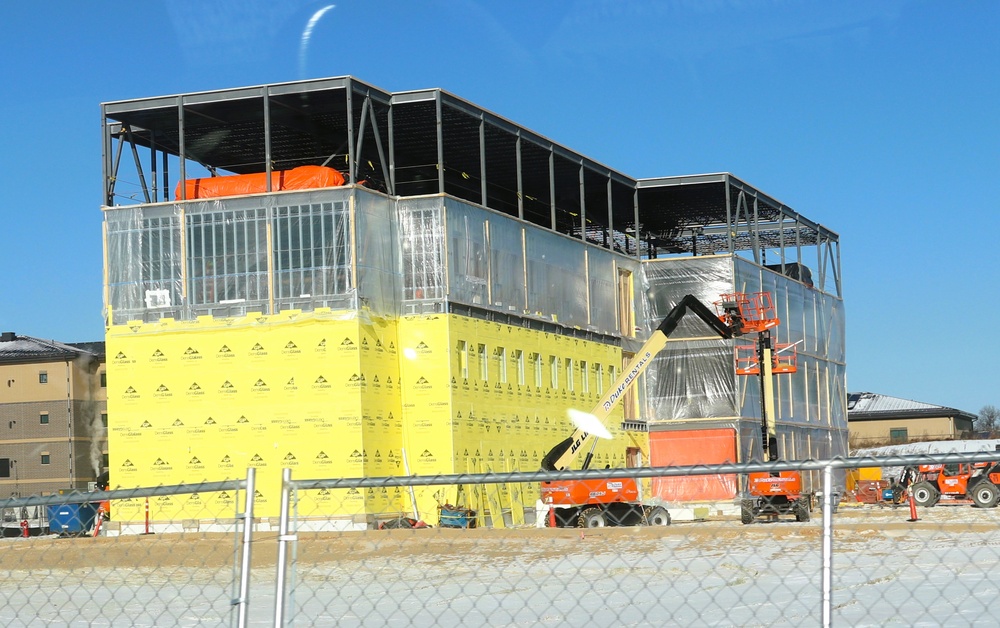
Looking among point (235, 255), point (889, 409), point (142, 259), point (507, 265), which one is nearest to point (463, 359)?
point (507, 265)

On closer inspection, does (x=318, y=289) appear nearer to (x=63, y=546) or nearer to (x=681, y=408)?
(x=63, y=546)

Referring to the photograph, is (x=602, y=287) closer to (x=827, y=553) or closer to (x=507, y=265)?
(x=507, y=265)

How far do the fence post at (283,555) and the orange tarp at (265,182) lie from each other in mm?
32547

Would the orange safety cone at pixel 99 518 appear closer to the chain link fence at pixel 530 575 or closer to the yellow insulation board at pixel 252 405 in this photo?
the yellow insulation board at pixel 252 405

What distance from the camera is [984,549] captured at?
2197cm

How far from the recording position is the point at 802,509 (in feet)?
126

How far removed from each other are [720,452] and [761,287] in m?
8.37

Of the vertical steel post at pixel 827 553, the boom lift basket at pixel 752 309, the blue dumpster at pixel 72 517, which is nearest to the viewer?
the vertical steel post at pixel 827 553

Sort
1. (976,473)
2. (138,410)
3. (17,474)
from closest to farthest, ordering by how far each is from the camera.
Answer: (138,410) → (976,473) → (17,474)

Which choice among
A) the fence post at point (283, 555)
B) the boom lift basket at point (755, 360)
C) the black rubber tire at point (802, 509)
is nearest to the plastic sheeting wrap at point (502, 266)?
the boom lift basket at point (755, 360)

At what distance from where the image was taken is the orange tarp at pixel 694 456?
50.9m

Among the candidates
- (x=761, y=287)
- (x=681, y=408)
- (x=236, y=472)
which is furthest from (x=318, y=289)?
(x=761, y=287)

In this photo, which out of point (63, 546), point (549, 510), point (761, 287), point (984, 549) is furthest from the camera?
point (761, 287)

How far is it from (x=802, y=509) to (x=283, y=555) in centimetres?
3336
